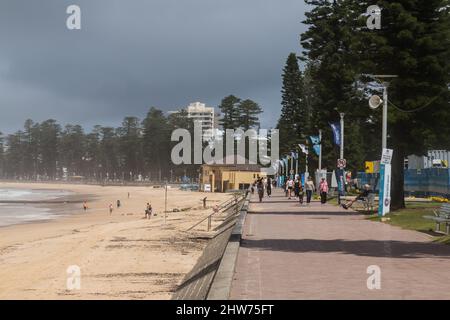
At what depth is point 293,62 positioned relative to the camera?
82.1m

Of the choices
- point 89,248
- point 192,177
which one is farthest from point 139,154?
point 89,248

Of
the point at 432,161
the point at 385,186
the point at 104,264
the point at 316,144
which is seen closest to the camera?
the point at 104,264

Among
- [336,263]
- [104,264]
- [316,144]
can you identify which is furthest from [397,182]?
[316,144]

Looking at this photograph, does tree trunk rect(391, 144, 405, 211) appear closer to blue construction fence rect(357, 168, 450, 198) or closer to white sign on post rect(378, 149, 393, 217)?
white sign on post rect(378, 149, 393, 217)

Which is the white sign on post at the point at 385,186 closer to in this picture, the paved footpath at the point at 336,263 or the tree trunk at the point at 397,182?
the tree trunk at the point at 397,182

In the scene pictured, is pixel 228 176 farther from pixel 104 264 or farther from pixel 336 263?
pixel 336 263

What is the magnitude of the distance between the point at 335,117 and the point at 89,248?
→ 1194 inches

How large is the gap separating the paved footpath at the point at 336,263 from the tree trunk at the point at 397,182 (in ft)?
26.7

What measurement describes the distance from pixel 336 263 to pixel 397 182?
17465 millimetres

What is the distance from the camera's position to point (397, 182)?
92.5 ft

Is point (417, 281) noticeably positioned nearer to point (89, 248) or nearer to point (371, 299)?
point (371, 299)

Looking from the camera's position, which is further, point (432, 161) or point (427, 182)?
point (432, 161)

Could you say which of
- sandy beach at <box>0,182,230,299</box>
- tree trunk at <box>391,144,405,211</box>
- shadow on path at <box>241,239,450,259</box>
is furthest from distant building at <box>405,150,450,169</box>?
shadow on path at <box>241,239,450,259</box>

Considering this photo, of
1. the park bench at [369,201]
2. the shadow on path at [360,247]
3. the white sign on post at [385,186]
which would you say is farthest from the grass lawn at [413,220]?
the park bench at [369,201]
